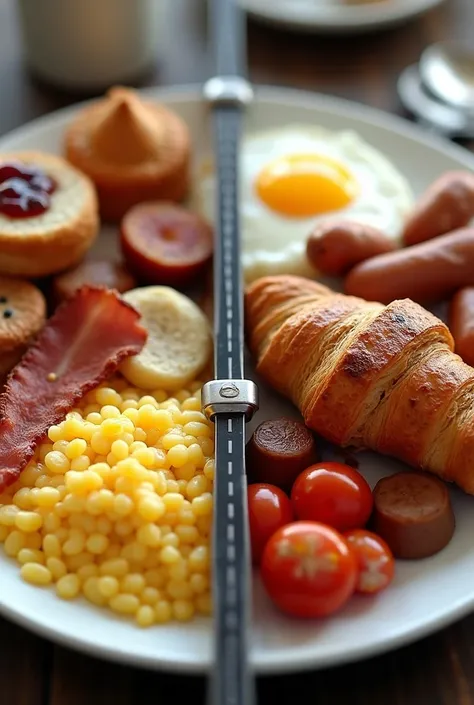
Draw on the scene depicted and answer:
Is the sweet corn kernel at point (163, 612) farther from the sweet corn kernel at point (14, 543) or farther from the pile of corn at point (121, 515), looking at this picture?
the sweet corn kernel at point (14, 543)

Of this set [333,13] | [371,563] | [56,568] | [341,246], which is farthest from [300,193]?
[56,568]

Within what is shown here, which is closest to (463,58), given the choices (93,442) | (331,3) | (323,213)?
(331,3)

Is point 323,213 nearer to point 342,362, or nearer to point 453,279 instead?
point 453,279

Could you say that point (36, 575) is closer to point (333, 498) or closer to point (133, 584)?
point (133, 584)

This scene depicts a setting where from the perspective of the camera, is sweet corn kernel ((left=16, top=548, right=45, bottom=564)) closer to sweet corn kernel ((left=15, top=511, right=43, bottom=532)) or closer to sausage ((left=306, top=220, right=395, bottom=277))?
sweet corn kernel ((left=15, top=511, right=43, bottom=532))

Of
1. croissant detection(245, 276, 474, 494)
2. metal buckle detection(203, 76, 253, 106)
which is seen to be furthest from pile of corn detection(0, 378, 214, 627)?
metal buckle detection(203, 76, 253, 106)

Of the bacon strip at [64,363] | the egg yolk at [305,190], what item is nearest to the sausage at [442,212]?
the egg yolk at [305,190]
